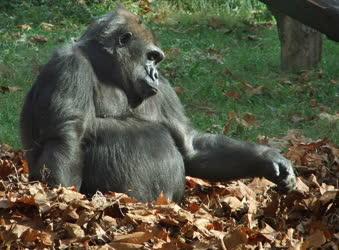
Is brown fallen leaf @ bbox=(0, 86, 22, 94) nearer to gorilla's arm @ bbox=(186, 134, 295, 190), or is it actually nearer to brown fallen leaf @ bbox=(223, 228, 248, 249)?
gorilla's arm @ bbox=(186, 134, 295, 190)

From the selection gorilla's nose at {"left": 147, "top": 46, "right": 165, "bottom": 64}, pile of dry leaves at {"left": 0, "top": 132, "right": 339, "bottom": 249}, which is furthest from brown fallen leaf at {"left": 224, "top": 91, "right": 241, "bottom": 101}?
pile of dry leaves at {"left": 0, "top": 132, "right": 339, "bottom": 249}

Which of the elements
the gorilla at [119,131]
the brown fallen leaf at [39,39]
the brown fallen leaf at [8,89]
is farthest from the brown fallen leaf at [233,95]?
the gorilla at [119,131]

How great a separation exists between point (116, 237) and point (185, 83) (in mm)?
6171

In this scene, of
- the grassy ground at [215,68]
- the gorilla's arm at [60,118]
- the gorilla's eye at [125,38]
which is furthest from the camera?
the grassy ground at [215,68]

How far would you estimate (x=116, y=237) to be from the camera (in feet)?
14.8

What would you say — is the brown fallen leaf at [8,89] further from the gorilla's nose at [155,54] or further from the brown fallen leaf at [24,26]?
the gorilla's nose at [155,54]

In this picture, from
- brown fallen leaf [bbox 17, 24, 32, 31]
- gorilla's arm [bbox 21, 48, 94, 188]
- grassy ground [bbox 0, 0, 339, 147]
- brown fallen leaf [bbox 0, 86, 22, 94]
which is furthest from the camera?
brown fallen leaf [bbox 17, 24, 32, 31]

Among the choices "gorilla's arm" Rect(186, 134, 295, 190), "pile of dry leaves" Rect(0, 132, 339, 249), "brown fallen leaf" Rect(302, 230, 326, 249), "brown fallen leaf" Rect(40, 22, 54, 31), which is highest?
"brown fallen leaf" Rect(302, 230, 326, 249)

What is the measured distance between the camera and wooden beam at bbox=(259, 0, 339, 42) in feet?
14.8

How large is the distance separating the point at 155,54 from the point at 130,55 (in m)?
0.20

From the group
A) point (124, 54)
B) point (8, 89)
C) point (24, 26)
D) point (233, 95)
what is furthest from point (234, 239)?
point (24, 26)

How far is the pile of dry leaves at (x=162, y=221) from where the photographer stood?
4500 mm

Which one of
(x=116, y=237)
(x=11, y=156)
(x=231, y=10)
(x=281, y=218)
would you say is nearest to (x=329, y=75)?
(x=231, y=10)

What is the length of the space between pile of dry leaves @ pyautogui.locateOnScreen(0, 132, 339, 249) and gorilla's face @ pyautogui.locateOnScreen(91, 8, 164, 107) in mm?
941
